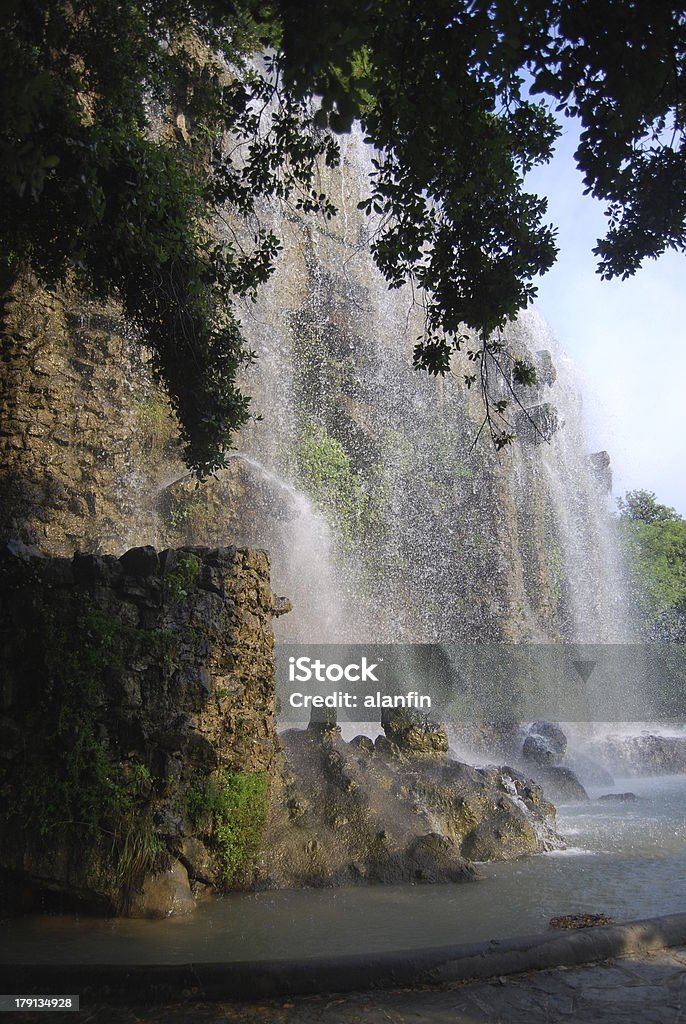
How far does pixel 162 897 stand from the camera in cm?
622

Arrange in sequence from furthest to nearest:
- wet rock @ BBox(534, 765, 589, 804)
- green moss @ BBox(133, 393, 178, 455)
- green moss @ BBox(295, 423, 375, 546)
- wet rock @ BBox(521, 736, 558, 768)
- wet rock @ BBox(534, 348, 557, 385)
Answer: wet rock @ BBox(534, 348, 557, 385) < green moss @ BBox(295, 423, 375, 546) < wet rock @ BBox(521, 736, 558, 768) < green moss @ BBox(133, 393, 178, 455) < wet rock @ BBox(534, 765, 589, 804)

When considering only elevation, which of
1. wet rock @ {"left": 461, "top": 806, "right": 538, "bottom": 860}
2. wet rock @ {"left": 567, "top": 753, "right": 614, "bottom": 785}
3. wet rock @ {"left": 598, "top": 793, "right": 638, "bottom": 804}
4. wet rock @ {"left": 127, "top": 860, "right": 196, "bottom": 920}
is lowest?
wet rock @ {"left": 127, "top": 860, "right": 196, "bottom": 920}

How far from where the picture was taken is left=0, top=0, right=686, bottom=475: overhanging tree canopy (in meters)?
4.37

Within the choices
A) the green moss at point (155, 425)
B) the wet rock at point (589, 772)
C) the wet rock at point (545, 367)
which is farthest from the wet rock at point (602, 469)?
the green moss at point (155, 425)

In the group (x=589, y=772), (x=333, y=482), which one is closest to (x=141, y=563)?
(x=589, y=772)

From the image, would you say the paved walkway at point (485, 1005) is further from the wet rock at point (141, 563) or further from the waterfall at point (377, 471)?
the waterfall at point (377, 471)

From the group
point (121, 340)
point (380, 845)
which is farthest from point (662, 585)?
point (380, 845)

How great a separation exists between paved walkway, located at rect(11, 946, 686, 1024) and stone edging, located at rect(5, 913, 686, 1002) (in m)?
0.06

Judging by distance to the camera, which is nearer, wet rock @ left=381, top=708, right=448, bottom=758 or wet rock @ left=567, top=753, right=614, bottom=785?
wet rock @ left=381, top=708, right=448, bottom=758

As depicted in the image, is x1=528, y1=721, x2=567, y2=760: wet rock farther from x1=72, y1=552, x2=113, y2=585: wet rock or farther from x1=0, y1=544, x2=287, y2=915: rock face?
x1=72, y1=552, x2=113, y2=585: wet rock

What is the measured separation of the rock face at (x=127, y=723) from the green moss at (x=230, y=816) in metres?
0.01

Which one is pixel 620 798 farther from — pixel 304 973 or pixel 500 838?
pixel 304 973

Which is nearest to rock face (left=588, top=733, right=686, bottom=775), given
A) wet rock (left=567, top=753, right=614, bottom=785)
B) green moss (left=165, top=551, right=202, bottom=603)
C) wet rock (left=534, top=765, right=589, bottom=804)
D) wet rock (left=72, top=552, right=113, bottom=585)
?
wet rock (left=567, top=753, right=614, bottom=785)

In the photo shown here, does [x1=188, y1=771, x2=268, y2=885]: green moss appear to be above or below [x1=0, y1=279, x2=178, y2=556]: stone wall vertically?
below
